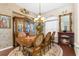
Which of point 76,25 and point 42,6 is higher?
point 42,6

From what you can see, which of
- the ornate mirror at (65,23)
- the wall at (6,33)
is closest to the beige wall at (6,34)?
the wall at (6,33)

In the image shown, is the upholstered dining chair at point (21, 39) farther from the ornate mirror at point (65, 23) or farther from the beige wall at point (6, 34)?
the ornate mirror at point (65, 23)

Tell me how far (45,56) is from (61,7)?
95cm

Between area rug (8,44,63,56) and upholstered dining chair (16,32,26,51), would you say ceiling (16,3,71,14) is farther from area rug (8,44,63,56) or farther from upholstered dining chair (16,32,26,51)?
area rug (8,44,63,56)

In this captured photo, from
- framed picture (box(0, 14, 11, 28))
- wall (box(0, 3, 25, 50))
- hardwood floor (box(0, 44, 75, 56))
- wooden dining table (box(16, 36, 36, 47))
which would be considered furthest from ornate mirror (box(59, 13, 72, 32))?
framed picture (box(0, 14, 11, 28))

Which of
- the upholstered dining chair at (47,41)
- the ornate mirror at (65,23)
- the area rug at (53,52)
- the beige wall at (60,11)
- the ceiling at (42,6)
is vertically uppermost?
the ceiling at (42,6)

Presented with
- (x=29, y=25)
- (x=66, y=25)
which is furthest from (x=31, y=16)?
(x=66, y=25)

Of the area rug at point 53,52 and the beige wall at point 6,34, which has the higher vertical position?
the beige wall at point 6,34

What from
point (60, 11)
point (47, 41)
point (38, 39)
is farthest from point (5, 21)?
point (60, 11)

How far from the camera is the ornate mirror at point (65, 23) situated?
194cm

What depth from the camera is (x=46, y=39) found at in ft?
6.41

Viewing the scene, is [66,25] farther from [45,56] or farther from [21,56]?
[21,56]

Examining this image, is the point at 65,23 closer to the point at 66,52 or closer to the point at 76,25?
the point at 76,25

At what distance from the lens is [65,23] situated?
1968mm
